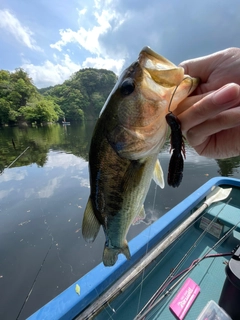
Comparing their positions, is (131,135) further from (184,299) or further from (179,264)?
(179,264)

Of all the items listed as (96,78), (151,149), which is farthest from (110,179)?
(96,78)

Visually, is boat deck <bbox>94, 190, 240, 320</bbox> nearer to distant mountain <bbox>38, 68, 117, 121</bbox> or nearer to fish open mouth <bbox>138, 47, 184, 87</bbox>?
fish open mouth <bbox>138, 47, 184, 87</bbox>

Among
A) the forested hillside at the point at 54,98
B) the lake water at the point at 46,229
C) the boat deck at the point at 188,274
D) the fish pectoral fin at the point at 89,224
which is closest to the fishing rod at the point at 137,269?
the boat deck at the point at 188,274

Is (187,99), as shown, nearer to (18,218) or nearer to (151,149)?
(151,149)

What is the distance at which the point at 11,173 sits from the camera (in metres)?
10.8

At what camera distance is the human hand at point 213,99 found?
34.8 inches

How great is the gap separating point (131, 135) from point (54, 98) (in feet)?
255

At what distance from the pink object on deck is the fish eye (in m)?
2.63

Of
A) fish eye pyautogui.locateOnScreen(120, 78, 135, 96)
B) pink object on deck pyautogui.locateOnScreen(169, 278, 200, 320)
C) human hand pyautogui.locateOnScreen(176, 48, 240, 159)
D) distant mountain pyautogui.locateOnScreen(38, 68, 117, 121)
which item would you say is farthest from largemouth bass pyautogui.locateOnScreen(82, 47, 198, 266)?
distant mountain pyautogui.locateOnScreen(38, 68, 117, 121)

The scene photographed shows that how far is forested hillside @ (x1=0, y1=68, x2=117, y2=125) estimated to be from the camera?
44500 millimetres

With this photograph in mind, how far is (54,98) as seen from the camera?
231ft

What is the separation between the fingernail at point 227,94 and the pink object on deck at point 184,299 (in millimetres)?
2554

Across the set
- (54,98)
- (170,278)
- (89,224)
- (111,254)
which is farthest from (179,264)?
(54,98)

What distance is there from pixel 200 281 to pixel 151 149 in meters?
2.60
